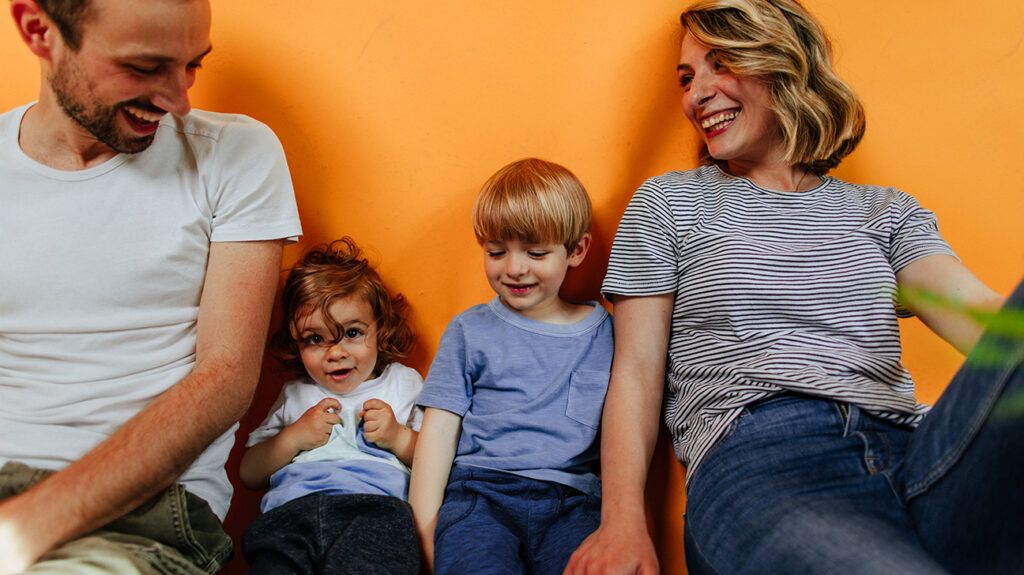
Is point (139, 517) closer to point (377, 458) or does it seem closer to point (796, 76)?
point (377, 458)

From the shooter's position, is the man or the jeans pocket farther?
the jeans pocket

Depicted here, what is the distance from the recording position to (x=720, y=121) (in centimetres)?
149

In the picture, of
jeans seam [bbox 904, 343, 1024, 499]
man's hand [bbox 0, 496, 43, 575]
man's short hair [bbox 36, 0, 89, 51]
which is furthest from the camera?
man's short hair [bbox 36, 0, 89, 51]

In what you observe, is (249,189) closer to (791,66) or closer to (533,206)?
(533,206)

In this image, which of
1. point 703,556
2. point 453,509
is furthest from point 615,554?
point 453,509

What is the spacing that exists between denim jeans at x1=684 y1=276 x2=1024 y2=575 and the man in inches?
29.2

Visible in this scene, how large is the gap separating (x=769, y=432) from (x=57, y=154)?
117cm

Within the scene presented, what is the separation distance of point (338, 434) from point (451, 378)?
217 millimetres

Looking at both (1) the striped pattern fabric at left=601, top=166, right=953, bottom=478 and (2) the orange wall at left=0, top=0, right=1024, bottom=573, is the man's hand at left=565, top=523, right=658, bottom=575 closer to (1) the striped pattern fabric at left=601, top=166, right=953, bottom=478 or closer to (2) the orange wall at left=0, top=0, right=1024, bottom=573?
(1) the striped pattern fabric at left=601, top=166, right=953, bottom=478

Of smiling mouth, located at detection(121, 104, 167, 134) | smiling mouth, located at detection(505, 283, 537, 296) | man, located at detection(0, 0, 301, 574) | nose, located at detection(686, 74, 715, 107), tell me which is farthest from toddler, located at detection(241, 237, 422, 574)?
nose, located at detection(686, 74, 715, 107)

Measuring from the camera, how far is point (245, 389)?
4.24 ft

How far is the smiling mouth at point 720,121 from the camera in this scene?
1.48 meters

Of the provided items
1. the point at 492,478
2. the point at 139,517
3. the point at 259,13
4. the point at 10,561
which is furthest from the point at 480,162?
the point at 10,561

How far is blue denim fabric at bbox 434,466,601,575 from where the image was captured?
4.13 ft
